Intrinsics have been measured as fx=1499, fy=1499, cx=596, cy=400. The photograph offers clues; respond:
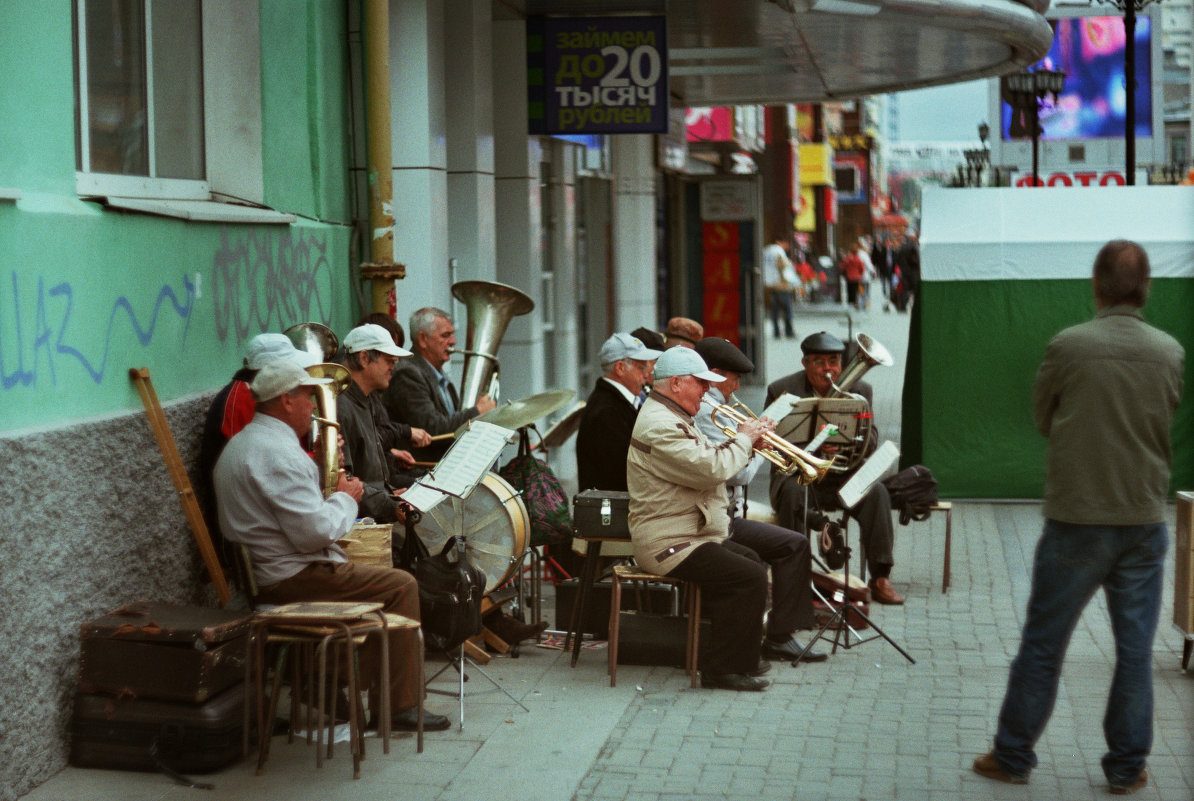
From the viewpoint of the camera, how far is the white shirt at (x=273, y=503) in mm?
5598

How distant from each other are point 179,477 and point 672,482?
84.6 inches

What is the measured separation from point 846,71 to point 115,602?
12573 mm

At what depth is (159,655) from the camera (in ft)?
17.9

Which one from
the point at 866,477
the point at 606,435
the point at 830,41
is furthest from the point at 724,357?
the point at 830,41

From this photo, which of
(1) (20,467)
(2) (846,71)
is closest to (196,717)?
(1) (20,467)

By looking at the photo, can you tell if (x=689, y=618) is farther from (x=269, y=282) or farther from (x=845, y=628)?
(x=269, y=282)

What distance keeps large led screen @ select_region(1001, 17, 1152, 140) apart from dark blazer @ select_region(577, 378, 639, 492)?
35.3 metres

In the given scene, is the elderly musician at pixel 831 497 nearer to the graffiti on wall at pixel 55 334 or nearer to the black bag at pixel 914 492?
the black bag at pixel 914 492

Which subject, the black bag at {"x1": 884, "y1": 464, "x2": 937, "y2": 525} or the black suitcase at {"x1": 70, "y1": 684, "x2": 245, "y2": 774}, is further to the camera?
the black bag at {"x1": 884, "y1": 464, "x2": 937, "y2": 525}

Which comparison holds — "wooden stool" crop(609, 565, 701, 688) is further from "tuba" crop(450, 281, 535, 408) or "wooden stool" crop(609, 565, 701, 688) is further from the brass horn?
the brass horn

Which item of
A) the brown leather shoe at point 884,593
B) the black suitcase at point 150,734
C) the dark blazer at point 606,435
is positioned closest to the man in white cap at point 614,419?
the dark blazer at point 606,435

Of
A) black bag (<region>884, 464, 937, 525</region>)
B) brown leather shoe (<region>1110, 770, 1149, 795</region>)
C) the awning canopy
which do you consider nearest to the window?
the awning canopy

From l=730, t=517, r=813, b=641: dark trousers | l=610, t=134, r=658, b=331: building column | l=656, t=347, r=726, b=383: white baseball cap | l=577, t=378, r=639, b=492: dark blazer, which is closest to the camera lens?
l=656, t=347, r=726, b=383: white baseball cap

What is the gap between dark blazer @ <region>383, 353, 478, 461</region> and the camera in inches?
314
